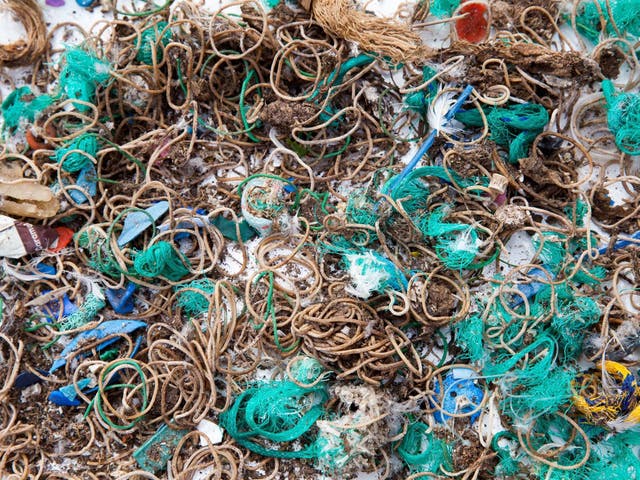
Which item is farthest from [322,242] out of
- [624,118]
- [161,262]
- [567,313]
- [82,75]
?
[624,118]

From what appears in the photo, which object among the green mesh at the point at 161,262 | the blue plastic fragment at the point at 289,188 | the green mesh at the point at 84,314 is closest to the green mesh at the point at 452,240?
the blue plastic fragment at the point at 289,188

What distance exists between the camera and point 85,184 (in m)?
2.23

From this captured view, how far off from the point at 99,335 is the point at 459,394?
4.49 feet

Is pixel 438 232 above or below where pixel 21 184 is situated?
below

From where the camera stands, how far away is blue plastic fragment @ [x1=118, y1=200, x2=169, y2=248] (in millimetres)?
2188

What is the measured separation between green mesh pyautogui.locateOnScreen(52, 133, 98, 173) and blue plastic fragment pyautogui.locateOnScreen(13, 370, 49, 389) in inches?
30.9

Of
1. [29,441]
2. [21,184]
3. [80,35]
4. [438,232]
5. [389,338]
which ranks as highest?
[80,35]

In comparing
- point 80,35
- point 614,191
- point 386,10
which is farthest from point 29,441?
point 614,191

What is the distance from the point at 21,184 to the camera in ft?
7.22

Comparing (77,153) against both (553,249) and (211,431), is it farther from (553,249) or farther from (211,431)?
(553,249)

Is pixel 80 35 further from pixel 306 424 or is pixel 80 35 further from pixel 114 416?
pixel 306 424

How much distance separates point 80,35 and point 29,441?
1.61 metres

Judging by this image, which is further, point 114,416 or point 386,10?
point 386,10

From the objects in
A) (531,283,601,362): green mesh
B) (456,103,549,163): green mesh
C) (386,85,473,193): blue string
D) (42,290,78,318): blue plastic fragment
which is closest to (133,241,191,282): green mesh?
(42,290,78,318): blue plastic fragment
